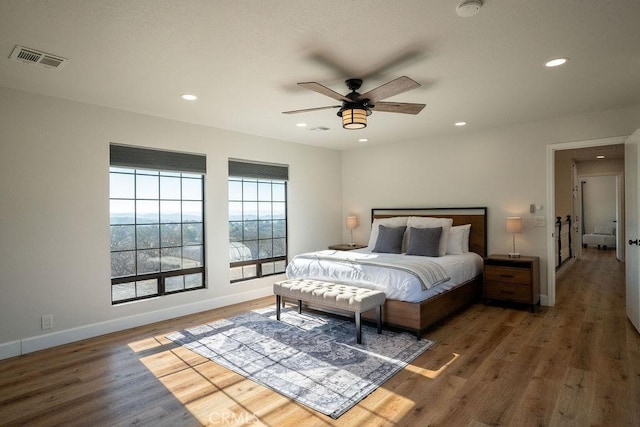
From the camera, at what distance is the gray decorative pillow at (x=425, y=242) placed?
476 cm

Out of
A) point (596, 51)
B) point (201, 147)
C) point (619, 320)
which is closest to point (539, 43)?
point (596, 51)

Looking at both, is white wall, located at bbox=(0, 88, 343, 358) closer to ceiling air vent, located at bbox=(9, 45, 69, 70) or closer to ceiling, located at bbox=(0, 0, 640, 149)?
ceiling, located at bbox=(0, 0, 640, 149)

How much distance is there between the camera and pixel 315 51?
261 centimetres

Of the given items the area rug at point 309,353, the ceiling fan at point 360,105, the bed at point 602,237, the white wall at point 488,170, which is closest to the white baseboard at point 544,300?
the white wall at point 488,170

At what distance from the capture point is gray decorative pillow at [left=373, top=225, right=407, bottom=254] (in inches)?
204

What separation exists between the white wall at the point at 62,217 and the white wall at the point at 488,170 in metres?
3.06

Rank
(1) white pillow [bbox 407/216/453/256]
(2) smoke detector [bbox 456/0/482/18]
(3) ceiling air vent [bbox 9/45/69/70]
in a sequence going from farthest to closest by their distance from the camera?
(1) white pillow [bbox 407/216/453/256] < (3) ceiling air vent [bbox 9/45/69/70] < (2) smoke detector [bbox 456/0/482/18]

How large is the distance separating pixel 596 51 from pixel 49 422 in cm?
452

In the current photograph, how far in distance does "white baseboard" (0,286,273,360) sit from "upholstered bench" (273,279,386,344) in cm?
112

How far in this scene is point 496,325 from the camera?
3943mm

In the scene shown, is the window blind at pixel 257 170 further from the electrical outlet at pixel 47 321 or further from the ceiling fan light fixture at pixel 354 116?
the electrical outlet at pixel 47 321

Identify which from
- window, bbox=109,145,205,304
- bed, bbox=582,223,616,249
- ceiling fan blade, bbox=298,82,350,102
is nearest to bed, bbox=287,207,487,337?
window, bbox=109,145,205,304

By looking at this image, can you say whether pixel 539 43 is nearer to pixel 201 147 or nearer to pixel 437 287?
pixel 437 287

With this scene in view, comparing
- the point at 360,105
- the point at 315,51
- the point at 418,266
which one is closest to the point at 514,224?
the point at 418,266
